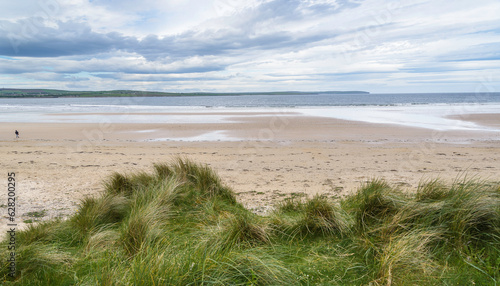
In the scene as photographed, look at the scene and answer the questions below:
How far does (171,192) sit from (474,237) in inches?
165

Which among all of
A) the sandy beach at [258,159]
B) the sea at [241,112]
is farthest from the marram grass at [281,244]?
the sea at [241,112]

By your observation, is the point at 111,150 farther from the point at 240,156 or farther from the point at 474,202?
the point at 474,202

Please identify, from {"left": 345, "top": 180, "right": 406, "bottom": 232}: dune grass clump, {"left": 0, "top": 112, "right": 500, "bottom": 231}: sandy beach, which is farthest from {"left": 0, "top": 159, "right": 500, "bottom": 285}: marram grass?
{"left": 0, "top": 112, "right": 500, "bottom": 231}: sandy beach

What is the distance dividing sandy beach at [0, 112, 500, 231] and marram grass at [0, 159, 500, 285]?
1.87 metres

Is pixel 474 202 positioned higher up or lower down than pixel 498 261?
higher up

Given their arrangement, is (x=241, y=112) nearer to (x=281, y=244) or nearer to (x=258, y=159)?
(x=258, y=159)

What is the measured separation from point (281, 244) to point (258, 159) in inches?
336

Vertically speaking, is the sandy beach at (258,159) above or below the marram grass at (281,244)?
below

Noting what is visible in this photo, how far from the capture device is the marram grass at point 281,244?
2826 millimetres

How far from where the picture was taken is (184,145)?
16.1m

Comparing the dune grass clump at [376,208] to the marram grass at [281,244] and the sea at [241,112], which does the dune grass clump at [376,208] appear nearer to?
the marram grass at [281,244]

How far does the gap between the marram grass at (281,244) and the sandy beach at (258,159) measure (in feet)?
6.12

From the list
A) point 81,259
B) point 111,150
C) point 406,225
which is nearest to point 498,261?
point 406,225

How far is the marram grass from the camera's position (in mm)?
2826
